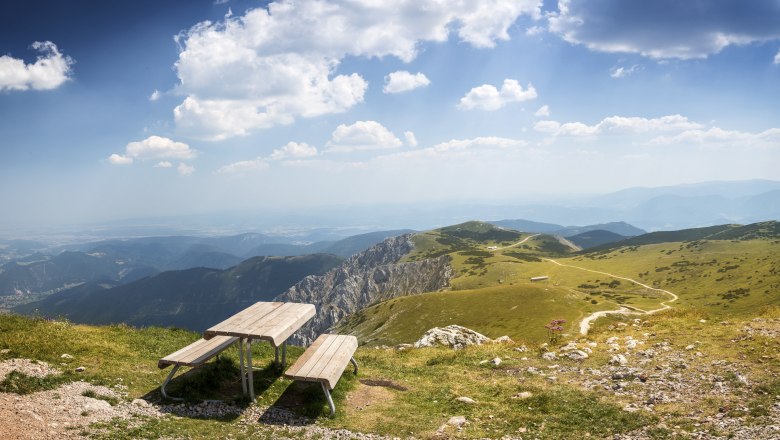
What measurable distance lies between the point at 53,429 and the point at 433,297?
10367 centimetres

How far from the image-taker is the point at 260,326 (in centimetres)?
1550

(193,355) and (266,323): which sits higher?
(266,323)

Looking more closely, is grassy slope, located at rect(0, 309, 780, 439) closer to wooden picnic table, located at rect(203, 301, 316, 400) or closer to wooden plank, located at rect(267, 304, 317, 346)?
wooden picnic table, located at rect(203, 301, 316, 400)

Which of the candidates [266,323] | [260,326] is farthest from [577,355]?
[260,326]

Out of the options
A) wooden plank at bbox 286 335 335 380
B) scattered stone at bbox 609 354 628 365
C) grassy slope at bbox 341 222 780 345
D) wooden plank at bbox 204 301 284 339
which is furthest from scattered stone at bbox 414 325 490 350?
grassy slope at bbox 341 222 780 345

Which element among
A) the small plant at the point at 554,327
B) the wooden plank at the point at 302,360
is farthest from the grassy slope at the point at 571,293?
the wooden plank at the point at 302,360

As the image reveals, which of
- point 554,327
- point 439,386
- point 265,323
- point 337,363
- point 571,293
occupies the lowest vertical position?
point 571,293

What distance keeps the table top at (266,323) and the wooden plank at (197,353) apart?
2.42 ft

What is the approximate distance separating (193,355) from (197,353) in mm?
244

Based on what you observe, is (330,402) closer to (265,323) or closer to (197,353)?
(265,323)

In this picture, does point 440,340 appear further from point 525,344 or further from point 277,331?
point 277,331

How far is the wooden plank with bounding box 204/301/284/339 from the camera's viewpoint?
1482cm

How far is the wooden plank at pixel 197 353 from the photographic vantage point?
1430 centimetres

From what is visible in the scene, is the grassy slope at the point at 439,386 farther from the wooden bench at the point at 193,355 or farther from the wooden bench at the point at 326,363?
the wooden bench at the point at 326,363
